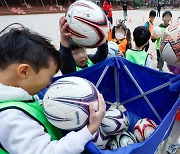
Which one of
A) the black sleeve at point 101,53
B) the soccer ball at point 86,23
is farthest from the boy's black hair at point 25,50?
the black sleeve at point 101,53

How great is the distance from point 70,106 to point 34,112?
19 cm

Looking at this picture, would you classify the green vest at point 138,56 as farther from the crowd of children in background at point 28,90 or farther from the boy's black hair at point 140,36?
the crowd of children in background at point 28,90

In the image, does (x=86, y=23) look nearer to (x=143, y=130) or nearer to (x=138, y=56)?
(x=143, y=130)

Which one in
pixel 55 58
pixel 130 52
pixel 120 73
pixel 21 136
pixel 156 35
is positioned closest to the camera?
pixel 21 136

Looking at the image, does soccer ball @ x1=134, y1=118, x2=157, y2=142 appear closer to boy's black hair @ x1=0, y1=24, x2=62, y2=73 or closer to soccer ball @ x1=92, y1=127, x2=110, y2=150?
soccer ball @ x1=92, y1=127, x2=110, y2=150

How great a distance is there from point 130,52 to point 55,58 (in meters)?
2.10

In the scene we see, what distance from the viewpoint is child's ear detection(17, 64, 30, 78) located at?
1156 millimetres

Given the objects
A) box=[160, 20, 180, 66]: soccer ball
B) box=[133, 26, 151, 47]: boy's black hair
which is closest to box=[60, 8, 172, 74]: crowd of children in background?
box=[133, 26, 151, 47]: boy's black hair

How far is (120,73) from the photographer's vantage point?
2.33 metres

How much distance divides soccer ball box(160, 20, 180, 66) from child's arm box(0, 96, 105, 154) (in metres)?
1.07

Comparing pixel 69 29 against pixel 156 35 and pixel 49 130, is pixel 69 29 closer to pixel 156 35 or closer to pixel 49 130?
pixel 49 130

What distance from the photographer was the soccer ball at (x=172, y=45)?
191 cm

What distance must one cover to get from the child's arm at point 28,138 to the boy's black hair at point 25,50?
0.76 ft

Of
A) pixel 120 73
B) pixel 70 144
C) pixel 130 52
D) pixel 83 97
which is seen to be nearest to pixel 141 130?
pixel 120 73
